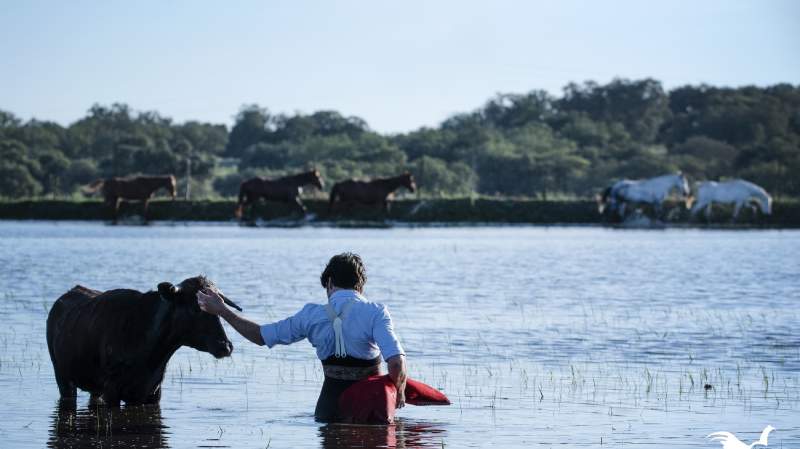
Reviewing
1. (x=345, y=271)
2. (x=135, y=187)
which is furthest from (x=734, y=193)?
(x=345, y=271)

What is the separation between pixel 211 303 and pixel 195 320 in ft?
2.19

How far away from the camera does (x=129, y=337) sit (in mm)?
11844

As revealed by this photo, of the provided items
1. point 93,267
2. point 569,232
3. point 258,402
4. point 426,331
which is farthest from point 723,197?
point 258,402

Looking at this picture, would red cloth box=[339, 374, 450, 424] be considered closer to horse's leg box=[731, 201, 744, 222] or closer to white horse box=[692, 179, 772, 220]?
white horse box=[692, 179, 772, 220]

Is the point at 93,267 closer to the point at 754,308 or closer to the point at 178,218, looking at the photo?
the point at 754,308

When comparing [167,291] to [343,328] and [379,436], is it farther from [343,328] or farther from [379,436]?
[379,436]

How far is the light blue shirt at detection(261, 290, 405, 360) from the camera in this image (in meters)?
10.7

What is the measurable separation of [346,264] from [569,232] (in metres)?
53.1

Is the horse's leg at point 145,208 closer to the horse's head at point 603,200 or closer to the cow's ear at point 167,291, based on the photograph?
the horse's head at point 603,200

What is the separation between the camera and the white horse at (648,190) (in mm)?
65750

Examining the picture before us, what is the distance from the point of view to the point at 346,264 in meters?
10.8

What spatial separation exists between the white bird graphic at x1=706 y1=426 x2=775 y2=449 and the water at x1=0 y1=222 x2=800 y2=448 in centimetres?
12

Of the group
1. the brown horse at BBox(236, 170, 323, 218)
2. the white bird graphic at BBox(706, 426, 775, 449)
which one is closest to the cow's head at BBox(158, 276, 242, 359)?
the white bird graphic at BBox(706, 426, 775, 449)

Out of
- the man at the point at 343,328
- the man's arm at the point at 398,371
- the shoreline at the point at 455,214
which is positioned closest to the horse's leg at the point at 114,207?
the shoreline at the point at 455,214
